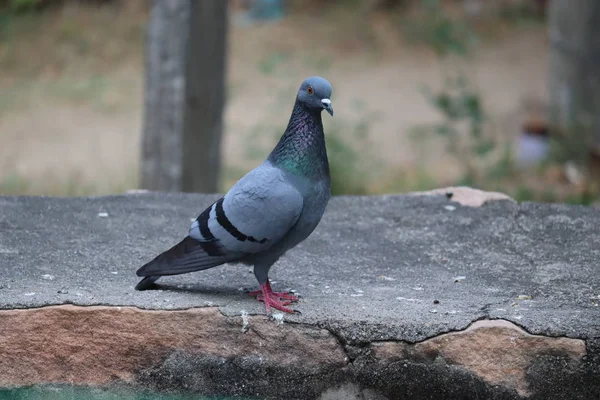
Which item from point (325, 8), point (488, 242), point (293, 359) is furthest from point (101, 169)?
point (325, 8)

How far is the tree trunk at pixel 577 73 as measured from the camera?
7.98 m

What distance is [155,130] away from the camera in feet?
19.1

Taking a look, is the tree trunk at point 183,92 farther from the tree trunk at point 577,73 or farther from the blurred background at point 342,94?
the tree trunk at point 577,73

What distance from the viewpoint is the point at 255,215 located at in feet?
11.0

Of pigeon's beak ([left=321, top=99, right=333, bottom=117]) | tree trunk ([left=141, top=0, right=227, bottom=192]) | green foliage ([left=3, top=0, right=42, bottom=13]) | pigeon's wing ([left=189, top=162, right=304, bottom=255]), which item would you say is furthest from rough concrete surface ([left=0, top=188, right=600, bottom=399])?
green foliage ([left=3, top=0, right=42, bottom=13])

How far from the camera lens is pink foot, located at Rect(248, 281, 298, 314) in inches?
134

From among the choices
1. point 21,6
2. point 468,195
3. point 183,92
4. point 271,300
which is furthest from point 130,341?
point 21,6

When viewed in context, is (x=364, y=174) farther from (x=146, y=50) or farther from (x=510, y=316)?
(x=510, y=316)

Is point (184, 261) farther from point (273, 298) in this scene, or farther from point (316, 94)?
point (316, 94)

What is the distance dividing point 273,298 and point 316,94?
0.77 metres

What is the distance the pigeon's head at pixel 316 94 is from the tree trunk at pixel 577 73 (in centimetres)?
492

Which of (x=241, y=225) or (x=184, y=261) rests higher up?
Result: (x=241, y=225)

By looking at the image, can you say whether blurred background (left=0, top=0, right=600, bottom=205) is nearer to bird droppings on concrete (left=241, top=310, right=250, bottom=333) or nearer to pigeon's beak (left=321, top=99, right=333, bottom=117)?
pigeon's beak (left=321, top=99, right=333, bottom=117)

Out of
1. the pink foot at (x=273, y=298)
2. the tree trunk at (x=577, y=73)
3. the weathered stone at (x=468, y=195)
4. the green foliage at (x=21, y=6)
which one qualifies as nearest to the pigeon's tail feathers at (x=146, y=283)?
the pink foot at (x=273, y=298)
